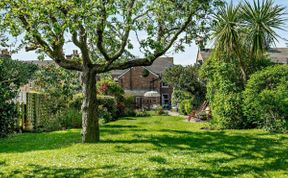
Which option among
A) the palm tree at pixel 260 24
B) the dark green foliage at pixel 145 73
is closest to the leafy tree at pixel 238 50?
the palm tree at pixel 260 24

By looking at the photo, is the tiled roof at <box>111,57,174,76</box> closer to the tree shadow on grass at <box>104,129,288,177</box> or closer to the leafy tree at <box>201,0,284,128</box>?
the leafy tree at <box>201,0,284,128</box>

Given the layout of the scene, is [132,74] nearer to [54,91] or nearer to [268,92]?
[54,91]

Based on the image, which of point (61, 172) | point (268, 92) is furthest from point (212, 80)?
point (61, 172)

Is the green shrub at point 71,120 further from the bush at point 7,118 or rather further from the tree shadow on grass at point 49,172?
the tree shadow on grass at point 49,172

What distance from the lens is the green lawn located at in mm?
9758

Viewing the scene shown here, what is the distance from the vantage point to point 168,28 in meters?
17.1

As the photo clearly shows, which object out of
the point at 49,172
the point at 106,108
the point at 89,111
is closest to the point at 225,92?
the point at 89,111

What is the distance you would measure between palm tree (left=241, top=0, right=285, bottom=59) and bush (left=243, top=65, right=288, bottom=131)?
231 centimetres

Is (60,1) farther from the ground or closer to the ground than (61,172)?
farther from the ground

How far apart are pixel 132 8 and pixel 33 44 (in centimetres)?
432

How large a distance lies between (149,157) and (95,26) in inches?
195

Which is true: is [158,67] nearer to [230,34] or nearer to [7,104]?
[230,34]

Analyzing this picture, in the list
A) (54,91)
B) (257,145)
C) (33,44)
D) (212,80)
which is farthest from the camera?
(54,91)

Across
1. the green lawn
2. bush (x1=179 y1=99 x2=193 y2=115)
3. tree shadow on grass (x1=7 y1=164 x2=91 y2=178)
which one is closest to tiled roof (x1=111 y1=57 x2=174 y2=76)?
bush (x1=179 y1=99 x2=193 y2=115)
